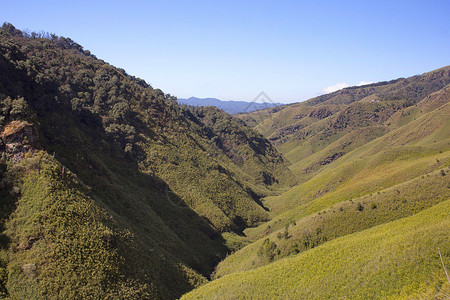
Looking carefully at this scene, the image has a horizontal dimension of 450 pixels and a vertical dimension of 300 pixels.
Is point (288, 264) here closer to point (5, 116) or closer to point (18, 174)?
point (18, 174)

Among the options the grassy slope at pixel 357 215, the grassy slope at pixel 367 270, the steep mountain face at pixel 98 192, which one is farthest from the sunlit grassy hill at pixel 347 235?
the steep mountain face at pixel 98 192

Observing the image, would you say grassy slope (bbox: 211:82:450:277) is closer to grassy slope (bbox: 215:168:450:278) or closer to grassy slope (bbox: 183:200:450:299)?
grassy slope (bbox: 215:168:450:278)

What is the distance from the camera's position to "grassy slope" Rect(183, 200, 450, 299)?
84.9ft

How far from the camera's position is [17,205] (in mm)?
33906

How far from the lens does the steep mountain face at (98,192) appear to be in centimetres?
3141

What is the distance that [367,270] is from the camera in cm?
2934

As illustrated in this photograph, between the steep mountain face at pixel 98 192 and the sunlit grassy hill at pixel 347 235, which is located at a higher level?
the steep mountain face at pixel 98 192

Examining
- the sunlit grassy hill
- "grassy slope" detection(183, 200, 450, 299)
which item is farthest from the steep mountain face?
"grassy slope" detection(183, 200, 450, 299)

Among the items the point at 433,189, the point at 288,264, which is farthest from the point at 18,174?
the point at 433,189

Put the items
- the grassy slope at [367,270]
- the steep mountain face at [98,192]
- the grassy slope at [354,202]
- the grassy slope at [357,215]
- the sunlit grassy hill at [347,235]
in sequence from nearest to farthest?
the grassy slope at [367,270] → the sunlit grassy hill at [347,235] → the steep mountain face at [98,192] → the grassy slope at [357,215] → the grassy slope at [354,202]

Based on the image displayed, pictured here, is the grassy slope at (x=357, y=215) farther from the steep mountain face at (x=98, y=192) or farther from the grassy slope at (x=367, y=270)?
the steep mountain face at (x=98, y=192)

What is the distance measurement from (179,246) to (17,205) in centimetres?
2772

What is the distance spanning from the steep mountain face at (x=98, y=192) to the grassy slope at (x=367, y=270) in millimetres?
12711

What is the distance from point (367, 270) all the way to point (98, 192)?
41656 mm
